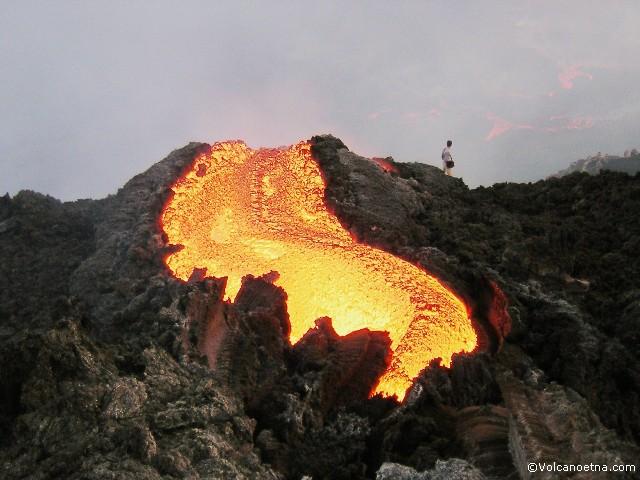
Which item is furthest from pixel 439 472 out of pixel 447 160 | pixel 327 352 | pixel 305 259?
pixel 447 160

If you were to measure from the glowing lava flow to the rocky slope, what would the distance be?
1.32ft

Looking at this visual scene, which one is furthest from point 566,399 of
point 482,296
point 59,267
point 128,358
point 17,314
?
point 59,267

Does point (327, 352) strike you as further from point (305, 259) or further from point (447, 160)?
point (447, 160)

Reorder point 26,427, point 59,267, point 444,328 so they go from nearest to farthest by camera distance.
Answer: point 26,427, point 444,328, point 59,267

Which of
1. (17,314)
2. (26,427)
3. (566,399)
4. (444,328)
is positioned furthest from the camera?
(17,314)

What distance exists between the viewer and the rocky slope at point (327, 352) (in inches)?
320

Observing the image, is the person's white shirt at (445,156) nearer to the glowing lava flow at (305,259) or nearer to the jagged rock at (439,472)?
the glowing lava flow at (305,259)

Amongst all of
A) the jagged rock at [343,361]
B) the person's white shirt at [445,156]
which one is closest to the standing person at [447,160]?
the person's white shirt at [445,156]

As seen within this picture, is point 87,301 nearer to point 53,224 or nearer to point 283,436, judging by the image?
point 53,224

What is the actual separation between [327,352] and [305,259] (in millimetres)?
3542

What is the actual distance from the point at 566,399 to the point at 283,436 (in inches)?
162

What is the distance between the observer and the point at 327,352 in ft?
38.0

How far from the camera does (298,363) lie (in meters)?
11.4

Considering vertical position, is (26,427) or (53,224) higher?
(53,224)
